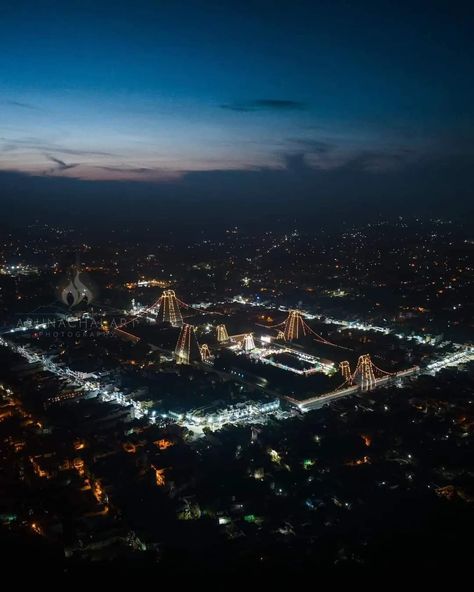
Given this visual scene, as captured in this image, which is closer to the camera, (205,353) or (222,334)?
(205,353)

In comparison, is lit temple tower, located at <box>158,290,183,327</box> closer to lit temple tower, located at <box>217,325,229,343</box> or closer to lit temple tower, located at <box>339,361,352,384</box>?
lit temple tower, located at <box>217,325,229,343</box>

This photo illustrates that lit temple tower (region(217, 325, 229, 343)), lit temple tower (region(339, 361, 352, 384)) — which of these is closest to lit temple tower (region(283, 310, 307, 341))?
lit temple tower (region(217, 325, 229, 343))

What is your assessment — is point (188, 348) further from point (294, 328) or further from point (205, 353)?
point (294, 328)

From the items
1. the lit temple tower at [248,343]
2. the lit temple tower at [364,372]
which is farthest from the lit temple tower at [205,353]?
the lit temple tower at [364,372]

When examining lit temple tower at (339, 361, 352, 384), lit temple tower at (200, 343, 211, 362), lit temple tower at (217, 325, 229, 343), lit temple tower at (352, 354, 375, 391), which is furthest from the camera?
lit temple tower at (217, 325, 229, 343)

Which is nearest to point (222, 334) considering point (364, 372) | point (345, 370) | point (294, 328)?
point (294, 328)

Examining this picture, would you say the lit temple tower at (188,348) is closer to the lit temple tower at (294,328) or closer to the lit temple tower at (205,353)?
the lit temple tower at (205,353)

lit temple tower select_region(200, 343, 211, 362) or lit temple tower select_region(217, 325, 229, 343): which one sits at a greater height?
lit temple tower select_region(217, 325, 229, 343)

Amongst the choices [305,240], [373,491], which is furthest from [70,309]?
[305,240]

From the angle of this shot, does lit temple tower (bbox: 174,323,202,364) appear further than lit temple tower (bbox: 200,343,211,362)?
No
